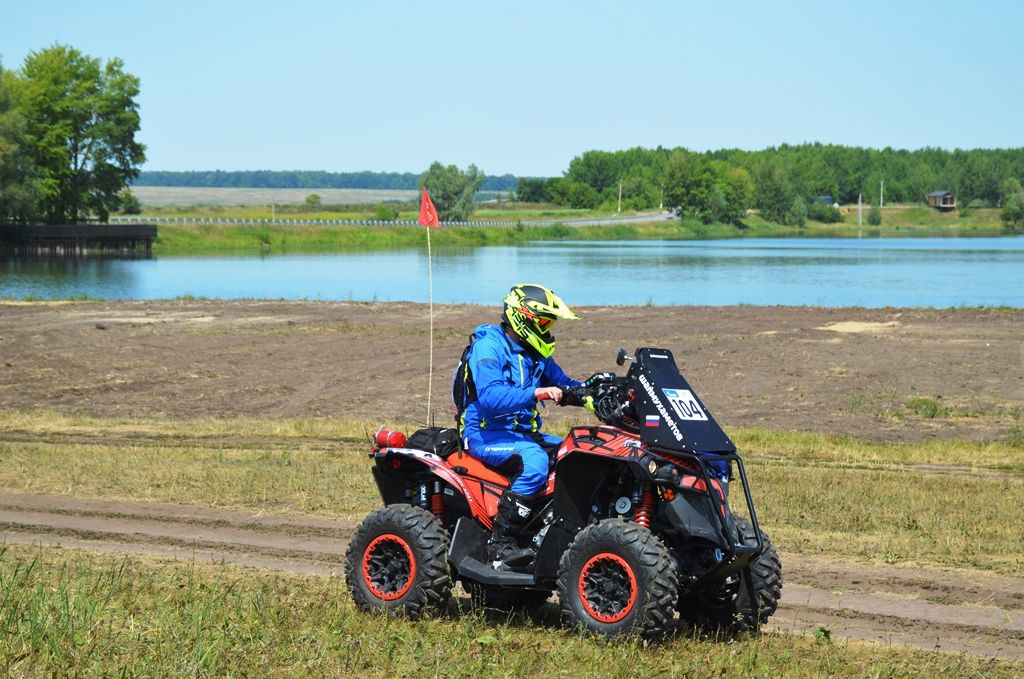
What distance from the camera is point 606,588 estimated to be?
26.5 ft

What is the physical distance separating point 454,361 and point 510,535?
21.2 meters

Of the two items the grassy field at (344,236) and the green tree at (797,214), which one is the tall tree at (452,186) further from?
the green tree at (797,214)

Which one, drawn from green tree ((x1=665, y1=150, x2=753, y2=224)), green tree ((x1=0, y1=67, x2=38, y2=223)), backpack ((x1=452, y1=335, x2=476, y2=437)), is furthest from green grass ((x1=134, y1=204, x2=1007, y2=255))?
backpack ((x1=452, y1=335, x2=476, y2=437))

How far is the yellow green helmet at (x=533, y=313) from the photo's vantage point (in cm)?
848

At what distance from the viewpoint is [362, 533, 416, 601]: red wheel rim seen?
8.89 meters

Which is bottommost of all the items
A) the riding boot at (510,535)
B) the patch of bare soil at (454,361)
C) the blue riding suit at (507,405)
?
the patch of bare soil at (454,361)

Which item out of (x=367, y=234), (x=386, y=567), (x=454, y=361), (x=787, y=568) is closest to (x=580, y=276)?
(x=454, y=361)

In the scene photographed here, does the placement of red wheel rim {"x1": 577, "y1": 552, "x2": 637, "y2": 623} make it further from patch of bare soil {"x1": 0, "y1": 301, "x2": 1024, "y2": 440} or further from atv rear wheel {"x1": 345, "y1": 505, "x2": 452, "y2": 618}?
patch of bare soil {"x1": 0, "y1": 301, "x2": 1024, "y2": 440}

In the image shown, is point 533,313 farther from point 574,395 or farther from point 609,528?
point 609,528

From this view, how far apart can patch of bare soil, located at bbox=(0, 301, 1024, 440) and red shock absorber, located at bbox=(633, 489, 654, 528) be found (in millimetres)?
13636

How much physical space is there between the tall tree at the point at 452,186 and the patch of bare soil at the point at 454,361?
4347 inches

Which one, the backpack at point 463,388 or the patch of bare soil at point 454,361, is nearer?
the backpack at point 463,388

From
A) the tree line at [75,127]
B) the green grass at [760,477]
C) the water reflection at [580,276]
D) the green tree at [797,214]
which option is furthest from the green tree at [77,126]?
the green tree at [797,214]

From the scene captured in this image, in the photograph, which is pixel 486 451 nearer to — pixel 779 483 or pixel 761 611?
pixel 761 611
